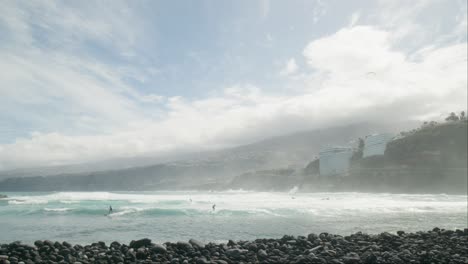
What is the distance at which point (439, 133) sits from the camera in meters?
103

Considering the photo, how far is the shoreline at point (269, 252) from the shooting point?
1072cm

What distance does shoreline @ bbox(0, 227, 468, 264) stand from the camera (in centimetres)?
1072

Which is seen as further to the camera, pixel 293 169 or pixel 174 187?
pixel 174 187

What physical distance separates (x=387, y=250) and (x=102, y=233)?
47.8 feet

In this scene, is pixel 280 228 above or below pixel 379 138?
below

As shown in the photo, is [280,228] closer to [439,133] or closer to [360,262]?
[360,262]

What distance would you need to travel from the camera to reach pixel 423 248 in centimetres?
1284

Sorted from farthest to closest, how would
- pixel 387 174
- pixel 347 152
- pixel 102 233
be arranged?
pixel 347 152, pixel 387 174, pixel 102 233

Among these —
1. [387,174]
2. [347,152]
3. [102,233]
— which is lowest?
[102,233]

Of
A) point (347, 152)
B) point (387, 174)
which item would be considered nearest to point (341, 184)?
point (387, 174)

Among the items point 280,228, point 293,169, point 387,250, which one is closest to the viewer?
point 387,250

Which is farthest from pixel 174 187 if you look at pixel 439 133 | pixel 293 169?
pixel 439 133

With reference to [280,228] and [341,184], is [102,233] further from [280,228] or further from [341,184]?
[341,184]

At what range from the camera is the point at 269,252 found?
39.0ft
